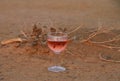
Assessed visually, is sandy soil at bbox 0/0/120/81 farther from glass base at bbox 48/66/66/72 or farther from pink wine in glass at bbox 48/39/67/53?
pink wine in glass at bbox 48/39/67/53

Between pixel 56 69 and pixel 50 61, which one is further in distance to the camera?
pixel 50 61

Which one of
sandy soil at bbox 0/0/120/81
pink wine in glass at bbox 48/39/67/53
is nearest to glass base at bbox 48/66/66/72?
sandy soil at bbox 0/0/120/81

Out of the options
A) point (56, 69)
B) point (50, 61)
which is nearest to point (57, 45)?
point (56, 69)

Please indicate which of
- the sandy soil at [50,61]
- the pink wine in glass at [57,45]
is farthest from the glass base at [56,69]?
the pink wine in glass at [57,45]

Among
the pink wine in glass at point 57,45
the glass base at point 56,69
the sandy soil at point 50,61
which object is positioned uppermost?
the pink wine in glass at point 57,45

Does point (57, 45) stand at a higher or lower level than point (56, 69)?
higher

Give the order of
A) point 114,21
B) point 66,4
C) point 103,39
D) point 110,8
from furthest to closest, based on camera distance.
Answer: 1. point 66,4
2. point 110,8
3. point 114,21
4. point 103,39

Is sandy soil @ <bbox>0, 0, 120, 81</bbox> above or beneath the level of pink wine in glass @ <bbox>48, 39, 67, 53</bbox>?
beneath

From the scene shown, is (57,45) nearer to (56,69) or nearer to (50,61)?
(56,69)

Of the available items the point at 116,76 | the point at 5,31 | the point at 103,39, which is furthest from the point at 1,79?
the point at 5,31

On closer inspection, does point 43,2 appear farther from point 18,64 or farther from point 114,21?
point 18,64

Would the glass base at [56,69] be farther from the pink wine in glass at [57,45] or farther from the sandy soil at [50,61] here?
the pink wine in glass at [57,45]
